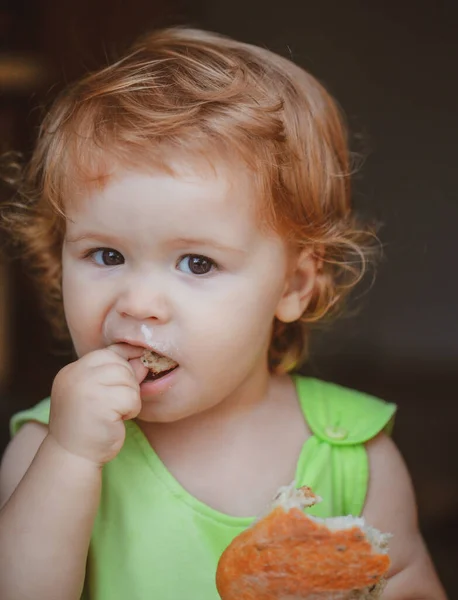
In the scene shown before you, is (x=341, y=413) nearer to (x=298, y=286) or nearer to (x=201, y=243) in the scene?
(x=298, y=286)

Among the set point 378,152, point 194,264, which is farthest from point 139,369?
point 378,152

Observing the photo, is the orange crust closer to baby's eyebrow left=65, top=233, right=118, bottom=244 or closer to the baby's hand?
the baby's hand

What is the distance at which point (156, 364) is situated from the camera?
93 centimetres

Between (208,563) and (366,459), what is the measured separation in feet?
0.79

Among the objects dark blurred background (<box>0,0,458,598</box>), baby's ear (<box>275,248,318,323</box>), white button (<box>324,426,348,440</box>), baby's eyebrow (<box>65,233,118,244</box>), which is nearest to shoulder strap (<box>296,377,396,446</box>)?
white button (<box>324,426,348,440</box>)

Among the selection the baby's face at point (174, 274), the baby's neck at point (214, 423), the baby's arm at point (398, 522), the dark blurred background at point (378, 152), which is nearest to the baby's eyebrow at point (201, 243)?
the baby's face at point (174, 274)

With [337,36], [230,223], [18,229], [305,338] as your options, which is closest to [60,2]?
[337,36]

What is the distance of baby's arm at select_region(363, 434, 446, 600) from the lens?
107 cm

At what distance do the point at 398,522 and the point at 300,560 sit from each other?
0.32 metres

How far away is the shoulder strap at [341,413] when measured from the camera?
3.65ft

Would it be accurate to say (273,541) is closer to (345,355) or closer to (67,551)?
(67,551)

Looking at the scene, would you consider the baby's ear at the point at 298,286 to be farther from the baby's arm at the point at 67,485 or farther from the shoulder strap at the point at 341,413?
the baby's arm at the point at 67,485

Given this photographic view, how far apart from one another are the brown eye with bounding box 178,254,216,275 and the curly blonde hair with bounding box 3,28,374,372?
0.29 feet

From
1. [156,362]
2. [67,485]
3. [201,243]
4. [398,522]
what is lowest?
[398,522]
